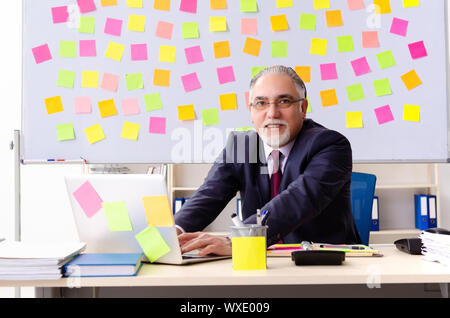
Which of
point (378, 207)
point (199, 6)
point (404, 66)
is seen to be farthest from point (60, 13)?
point (378, 207)

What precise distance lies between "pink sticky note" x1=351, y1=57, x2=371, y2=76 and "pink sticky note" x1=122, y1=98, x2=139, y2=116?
988 millimetres

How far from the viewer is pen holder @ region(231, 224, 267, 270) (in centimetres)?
103

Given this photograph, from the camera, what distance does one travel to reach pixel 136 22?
2113 mm

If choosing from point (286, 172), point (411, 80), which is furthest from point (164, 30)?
point (411, 80)

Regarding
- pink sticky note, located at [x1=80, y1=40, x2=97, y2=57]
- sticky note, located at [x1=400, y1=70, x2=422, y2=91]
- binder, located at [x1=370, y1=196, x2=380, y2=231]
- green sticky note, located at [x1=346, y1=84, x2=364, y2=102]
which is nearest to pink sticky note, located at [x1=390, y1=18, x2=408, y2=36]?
sticky note, located at [x1=400, y1=70, x2=422, y2=91]

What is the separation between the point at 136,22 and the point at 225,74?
46 cm

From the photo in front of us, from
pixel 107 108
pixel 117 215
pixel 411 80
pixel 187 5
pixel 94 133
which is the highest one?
pixel 187 5

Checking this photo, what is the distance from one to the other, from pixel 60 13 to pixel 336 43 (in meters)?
1.23

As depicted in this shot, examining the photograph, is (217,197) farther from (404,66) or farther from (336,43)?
(404,66)

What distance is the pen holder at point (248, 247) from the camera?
1.03m

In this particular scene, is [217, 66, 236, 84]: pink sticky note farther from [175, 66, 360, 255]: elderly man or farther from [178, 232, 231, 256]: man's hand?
[178, 232, 231, 256]: man's hand

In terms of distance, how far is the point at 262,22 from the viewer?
2.16m

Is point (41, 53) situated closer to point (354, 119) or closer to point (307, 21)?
point (307, 21)
